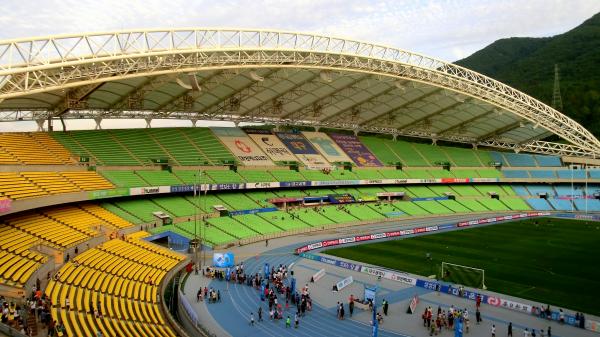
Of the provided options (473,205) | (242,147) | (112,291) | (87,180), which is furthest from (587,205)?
(112,291)

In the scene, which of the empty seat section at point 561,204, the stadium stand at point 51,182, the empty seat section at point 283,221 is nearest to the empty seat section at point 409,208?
the empty seat section at point 283,221

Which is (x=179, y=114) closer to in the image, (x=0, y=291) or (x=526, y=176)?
(x=0, y=291)

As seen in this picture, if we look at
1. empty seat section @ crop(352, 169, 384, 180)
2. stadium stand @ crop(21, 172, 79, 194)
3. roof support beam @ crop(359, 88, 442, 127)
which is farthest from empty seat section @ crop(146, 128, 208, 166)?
roof support beam @ crop(359, 88, 442, 127)

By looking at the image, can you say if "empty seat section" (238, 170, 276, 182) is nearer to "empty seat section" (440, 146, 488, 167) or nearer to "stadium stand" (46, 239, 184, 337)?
"stadium stand" (46, 239, 184, 337)

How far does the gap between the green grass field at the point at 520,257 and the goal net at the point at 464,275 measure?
0.60m

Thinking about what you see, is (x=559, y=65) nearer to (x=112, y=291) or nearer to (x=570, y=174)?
(x=570, y=174)

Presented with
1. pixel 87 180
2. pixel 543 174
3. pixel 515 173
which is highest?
pixel 87 180

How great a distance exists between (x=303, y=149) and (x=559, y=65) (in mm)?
91515

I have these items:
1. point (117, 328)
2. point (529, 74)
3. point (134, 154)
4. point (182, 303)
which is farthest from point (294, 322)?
point (529, 74)

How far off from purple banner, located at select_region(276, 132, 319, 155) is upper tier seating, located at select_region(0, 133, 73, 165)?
3072 cm

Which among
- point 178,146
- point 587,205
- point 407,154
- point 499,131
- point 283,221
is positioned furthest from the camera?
point 407,154

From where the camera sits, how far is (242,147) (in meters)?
58.8

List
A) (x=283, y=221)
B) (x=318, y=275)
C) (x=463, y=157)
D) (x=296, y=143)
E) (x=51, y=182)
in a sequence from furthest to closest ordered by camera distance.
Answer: (x=463, y=157)
(x=296, y=143)
(x=283, y=221)
(x=51, y=182)
(x=318, y=275)

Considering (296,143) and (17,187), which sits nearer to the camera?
(17,187)
